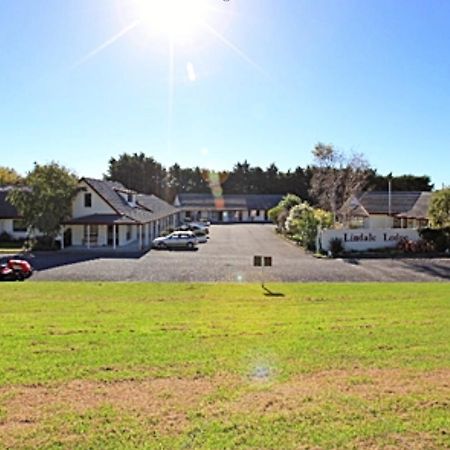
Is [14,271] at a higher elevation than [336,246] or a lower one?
lower

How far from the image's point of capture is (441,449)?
16.3 ft

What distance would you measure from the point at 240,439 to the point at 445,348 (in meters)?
5.14

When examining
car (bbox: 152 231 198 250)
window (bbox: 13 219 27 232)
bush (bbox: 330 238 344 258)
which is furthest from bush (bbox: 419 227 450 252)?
window (bbox: 13 219 27 232)

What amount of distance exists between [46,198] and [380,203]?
118 feet

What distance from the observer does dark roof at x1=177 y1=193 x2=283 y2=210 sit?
91188mm

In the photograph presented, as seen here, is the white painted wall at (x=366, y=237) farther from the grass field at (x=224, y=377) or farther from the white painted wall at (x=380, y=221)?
the grass field at (x=224, y=377)

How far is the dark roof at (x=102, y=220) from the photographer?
122ft

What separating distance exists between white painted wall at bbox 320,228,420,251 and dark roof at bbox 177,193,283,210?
2198 inches

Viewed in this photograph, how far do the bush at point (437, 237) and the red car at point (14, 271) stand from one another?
25895mm

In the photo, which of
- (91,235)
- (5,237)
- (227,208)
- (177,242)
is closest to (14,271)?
(177,242)

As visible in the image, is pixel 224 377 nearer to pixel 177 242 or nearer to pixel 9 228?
pixel 177 242

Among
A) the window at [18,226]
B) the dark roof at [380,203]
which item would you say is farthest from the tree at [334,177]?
the window at [18,226]

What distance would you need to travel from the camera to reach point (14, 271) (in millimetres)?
22219

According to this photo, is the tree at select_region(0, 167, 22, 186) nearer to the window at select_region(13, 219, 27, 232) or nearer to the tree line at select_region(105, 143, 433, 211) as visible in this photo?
the tree line at select_region(105, 143, 433, 211)
